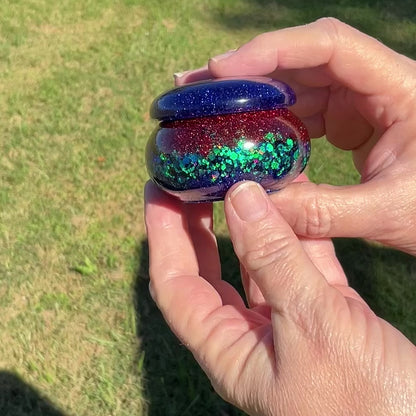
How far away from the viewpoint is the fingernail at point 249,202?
139 cm

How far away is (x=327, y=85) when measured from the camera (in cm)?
215

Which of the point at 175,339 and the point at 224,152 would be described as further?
the point at 175,339

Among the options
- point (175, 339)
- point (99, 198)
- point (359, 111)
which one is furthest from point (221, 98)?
point (99, 198)

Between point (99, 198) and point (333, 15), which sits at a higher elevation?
point (333, 15)

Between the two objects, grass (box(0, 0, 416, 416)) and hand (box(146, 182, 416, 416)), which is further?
grass (box(0, 0, 416, 416))

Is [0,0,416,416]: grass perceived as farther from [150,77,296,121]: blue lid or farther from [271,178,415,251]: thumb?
[150,77,296,121]: blue lid

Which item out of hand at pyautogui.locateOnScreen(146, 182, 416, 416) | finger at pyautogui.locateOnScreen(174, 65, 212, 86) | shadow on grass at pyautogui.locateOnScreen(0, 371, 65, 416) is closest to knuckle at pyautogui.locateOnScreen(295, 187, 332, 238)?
hand at pyautogui.locateOnScreen(146, 182, 416, 416)

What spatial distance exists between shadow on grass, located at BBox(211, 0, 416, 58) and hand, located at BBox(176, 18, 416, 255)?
7.61 feet

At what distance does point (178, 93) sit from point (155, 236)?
0.47m

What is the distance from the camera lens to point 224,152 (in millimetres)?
1405

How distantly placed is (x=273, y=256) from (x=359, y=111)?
913mm

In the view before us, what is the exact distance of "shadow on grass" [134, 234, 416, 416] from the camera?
7.72 ft

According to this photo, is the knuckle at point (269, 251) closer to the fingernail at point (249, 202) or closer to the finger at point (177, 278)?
the fingernail at point (249, 202)

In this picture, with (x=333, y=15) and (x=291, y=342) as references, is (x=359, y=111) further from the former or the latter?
(x=333, y=15)
